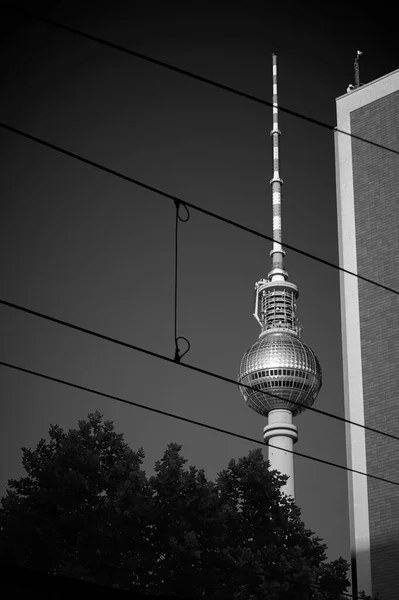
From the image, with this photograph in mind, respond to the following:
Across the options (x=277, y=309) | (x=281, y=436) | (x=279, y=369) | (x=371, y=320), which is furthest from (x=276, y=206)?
(x=371, y=320)

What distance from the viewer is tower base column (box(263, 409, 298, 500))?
306 feet

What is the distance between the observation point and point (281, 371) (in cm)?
9325

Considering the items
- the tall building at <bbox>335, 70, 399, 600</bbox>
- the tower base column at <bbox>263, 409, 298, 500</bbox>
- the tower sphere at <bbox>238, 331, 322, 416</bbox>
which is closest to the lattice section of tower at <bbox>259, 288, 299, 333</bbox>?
the tower sphere at <bbox>238, 331, 322, 416</bbox>

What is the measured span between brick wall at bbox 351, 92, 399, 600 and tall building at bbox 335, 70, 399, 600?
0.13 feet

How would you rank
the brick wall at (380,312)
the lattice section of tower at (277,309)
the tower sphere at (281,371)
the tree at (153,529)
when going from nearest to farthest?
the tree at (153,529) → the brick wall at (380,312) → the tower sphere at (281,371) → the lattice section of tower at (277,309)

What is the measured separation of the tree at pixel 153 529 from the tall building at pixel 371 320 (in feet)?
22.9

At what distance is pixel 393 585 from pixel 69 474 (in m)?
13.8

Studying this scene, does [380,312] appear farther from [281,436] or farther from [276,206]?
[276,206]

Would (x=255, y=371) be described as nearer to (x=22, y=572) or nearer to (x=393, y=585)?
(x=393, y=585)

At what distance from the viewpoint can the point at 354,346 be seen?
45344mm

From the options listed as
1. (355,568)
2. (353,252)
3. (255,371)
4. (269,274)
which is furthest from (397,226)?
(269,274)

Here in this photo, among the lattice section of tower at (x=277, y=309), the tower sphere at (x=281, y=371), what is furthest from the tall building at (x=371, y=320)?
the lattice section of tower at (x=277, y=309)

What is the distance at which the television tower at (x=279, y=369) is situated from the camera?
93.6m

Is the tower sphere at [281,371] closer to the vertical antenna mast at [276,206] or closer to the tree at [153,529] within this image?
the vertical antenna mast at [276,206]
